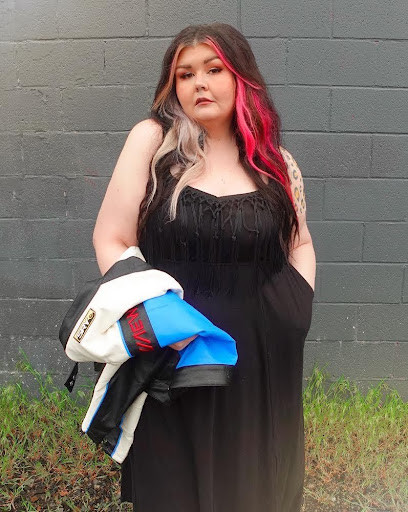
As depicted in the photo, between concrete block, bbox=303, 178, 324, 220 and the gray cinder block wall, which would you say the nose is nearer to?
the gray cinder block wall

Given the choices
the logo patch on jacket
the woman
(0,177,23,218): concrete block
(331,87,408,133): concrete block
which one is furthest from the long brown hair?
(0,177,23,218): concrete block

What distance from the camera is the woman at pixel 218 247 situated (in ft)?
5.28

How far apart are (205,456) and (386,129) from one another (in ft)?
6.32

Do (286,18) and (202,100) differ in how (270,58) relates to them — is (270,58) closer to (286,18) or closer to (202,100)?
(286,18)

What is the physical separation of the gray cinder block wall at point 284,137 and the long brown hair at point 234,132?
940mm

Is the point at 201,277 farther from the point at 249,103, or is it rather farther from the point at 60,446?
the point at 60,446

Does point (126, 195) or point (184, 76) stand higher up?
point (184, 76)

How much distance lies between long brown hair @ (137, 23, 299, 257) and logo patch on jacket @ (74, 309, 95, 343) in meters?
0.37

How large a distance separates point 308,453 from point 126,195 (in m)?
1.80

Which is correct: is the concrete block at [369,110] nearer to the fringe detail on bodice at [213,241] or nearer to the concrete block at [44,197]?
the fringe detail on bodice at [213,241]

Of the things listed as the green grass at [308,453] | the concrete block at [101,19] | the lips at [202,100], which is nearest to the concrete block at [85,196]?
the concrete block at [101,19]

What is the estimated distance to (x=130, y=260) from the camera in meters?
1.52

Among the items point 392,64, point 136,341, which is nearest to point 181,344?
point 136,341

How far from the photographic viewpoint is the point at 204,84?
161 cm
